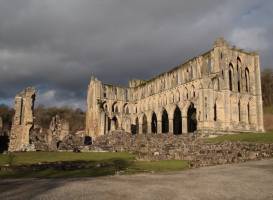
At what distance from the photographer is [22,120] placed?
43.8m

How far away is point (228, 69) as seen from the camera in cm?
5428

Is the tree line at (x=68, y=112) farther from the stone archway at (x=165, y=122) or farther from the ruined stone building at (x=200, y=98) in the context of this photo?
the stone archway at (x=165, y=122)

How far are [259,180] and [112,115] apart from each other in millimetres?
61413

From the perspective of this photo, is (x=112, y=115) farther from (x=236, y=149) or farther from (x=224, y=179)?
(x=224, y=179)

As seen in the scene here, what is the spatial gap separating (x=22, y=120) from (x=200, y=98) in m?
26.7

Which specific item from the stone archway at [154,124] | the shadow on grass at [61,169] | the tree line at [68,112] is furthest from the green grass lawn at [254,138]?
the tree line at [68,112]

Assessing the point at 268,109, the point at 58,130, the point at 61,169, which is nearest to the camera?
the point at 61,169

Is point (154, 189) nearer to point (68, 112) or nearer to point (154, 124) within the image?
point (154, 124)

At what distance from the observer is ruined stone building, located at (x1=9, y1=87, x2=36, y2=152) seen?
140ft

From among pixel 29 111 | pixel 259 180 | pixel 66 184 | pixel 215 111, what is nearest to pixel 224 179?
pixel 259 180

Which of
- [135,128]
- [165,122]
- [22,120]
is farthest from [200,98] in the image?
[135,128]

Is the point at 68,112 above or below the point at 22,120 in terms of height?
above

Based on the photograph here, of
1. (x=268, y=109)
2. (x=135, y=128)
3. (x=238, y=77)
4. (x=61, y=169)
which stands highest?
(x=238, y=77)

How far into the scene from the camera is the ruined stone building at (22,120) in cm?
4281
